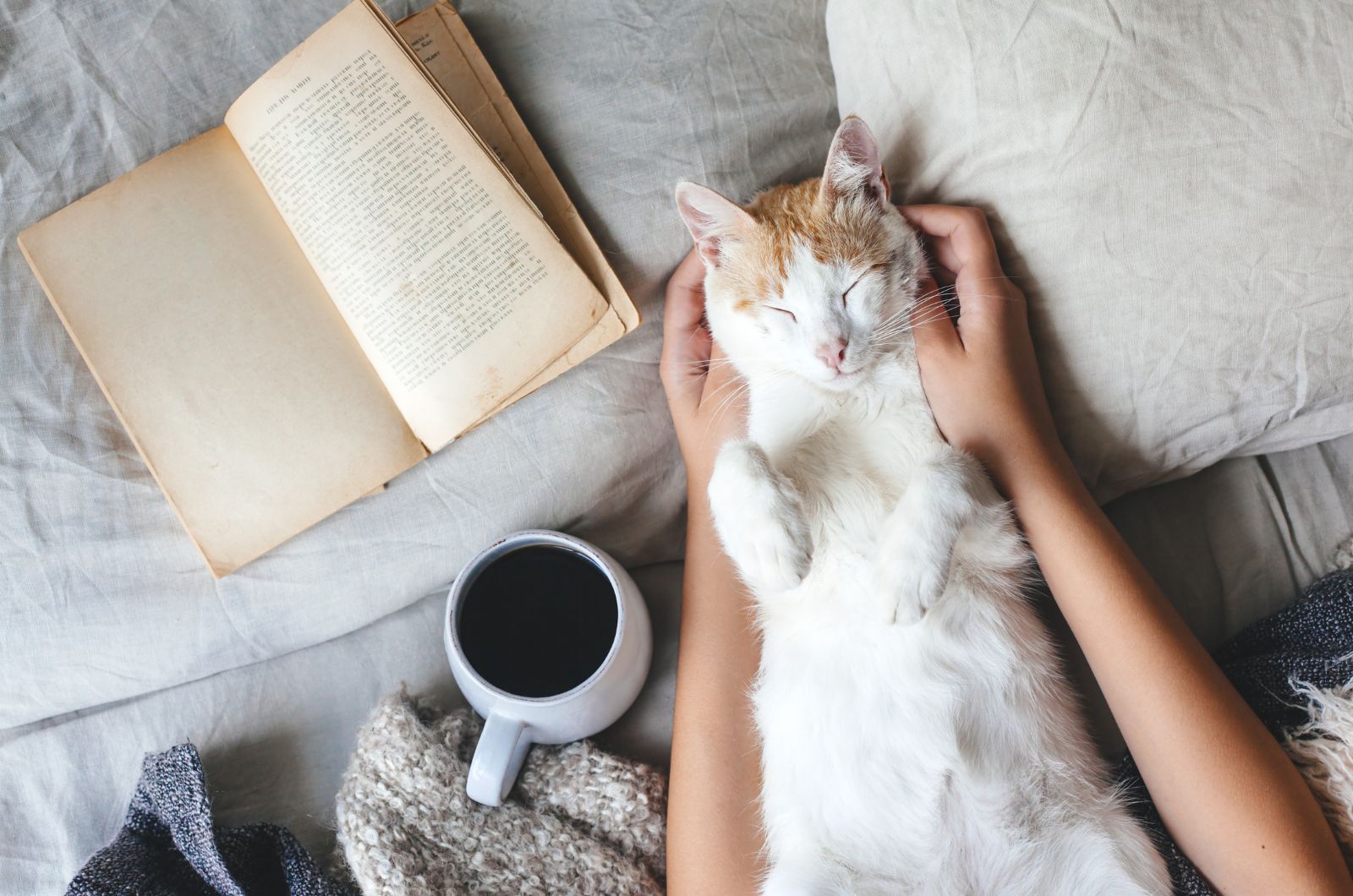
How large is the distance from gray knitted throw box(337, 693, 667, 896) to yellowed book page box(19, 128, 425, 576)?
0.98ft

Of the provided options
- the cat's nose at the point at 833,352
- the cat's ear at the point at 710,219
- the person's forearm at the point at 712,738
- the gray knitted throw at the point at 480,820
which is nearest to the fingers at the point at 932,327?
the cat's nose at the point at 833,352

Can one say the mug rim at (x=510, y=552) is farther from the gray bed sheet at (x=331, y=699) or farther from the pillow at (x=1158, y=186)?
the pillow at (x=1158, y=186)

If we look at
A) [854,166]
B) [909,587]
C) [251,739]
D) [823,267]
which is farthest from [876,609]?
[251,739]

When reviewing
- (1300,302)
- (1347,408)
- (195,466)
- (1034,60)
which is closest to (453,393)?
(195,466)

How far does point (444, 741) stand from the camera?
3.33ft

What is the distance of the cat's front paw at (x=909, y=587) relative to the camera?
80cm

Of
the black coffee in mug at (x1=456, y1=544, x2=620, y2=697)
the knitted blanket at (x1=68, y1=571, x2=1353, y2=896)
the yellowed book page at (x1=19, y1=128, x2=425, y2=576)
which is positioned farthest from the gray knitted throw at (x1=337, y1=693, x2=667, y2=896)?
the yellowed book page at (x1=19, y1=128, x2=425, y2=576)

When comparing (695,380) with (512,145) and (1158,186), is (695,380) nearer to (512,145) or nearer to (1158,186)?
(512,145)

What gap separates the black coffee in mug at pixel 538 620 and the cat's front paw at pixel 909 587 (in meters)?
0.33

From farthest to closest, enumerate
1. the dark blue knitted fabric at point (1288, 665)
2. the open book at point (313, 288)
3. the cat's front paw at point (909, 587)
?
the open book at point (313, 288), the dark blue knitted fabric at point (1288, 665), the cat's front paw at point (909, 587)

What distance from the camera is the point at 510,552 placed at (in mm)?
1018

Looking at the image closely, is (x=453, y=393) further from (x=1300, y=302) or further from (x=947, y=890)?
(x=1300, y=302)

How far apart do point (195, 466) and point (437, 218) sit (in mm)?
429

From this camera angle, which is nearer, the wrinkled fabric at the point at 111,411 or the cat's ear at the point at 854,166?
the cat's ear at the point at 854,166
